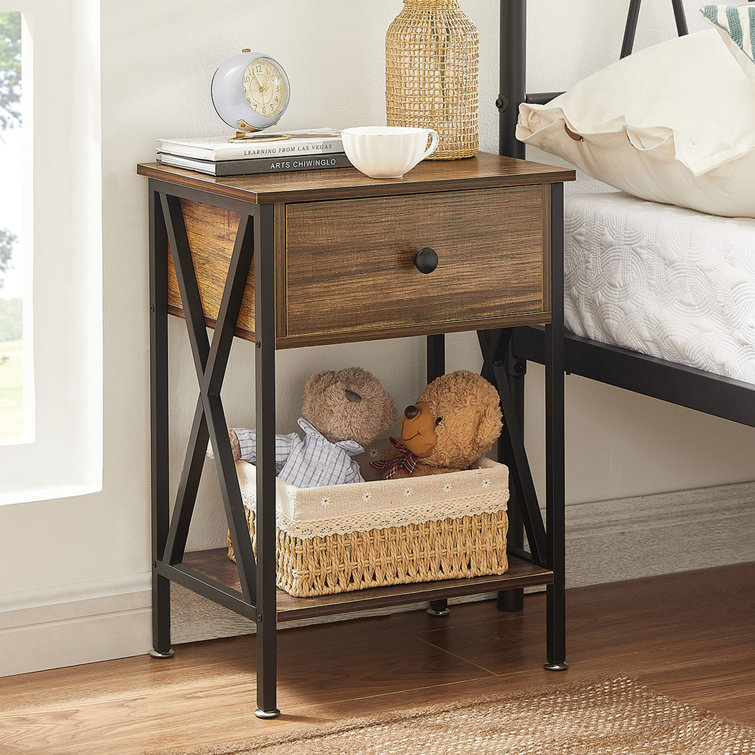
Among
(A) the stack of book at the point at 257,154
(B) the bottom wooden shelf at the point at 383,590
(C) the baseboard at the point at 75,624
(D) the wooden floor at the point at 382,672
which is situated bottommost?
(D) the wooden floor at the point at 382,672

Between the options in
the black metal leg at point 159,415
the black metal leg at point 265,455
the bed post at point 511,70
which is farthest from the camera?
the bed post at point 511,70

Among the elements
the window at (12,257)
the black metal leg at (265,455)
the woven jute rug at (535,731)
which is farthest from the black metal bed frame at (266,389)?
the window at (12,257)

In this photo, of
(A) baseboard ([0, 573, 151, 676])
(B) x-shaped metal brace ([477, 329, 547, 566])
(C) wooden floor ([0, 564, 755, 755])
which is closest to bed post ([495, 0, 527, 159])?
(B) x-shaped metal brace ([477, 329, 547, 566])

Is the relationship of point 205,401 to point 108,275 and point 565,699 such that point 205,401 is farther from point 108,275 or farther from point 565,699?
point 565,699

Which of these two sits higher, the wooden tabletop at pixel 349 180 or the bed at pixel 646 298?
the wooden tabletop at pixel 349 180

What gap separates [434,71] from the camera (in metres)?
1.92

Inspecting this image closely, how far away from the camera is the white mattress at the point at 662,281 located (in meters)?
1.67

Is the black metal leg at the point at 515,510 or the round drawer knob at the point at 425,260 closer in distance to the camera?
the round drawer knob at the point at 425,260

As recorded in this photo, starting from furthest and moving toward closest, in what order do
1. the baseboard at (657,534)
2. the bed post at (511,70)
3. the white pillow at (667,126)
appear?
the baseboard at (657,534)
the bed post at (511,70)
the white pillow at (667,126)

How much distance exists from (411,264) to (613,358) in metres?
0.36

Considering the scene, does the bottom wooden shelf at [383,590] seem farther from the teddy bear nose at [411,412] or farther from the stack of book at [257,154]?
the stack of book at [257,154]

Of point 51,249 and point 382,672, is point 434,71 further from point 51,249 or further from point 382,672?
point 382,672

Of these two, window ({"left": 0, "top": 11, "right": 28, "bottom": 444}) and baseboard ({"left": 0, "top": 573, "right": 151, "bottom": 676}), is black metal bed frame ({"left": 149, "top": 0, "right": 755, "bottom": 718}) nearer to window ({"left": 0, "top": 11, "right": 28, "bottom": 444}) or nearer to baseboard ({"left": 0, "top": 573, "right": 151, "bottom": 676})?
baseboard ({"left": 0, "top": 573, "right": 151, "bottom": 676})

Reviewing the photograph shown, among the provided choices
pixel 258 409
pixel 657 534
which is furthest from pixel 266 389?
pixel 657 534
